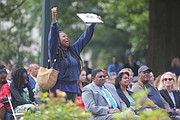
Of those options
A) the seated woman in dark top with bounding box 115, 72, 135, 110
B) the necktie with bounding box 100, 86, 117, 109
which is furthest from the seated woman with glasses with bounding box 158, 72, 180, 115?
the necktie with bounding box 100, 86, 117, 109

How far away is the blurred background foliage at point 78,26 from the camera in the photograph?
2635 centimetres

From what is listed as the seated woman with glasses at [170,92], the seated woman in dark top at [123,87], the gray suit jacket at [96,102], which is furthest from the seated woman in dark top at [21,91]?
the seated woman with glasses at [170,92]

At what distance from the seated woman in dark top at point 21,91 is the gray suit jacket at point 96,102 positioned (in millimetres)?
1064

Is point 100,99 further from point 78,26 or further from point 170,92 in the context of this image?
point 78,26

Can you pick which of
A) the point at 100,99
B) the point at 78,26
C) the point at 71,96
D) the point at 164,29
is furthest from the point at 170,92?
the point at 78,26

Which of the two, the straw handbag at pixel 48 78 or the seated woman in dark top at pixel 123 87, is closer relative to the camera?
the straw handbag at pixel 48 78

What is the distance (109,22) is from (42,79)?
3118cm

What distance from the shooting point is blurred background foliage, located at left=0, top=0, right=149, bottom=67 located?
2635cm

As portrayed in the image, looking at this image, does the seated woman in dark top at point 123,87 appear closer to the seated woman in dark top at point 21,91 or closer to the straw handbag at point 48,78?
the seated woman in dark top at point 21,91

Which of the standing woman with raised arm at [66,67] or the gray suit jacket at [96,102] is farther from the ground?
the standing woman with raised arm at [66,67]

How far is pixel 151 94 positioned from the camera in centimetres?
1404

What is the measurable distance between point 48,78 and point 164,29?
1371cm

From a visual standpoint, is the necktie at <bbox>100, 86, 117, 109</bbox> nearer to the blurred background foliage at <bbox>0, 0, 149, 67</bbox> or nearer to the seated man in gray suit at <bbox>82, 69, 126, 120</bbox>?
the seated man in gray suit at <bbox>82, 69, 126, 120</bbox>

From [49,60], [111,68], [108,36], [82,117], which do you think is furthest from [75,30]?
[82,117]
